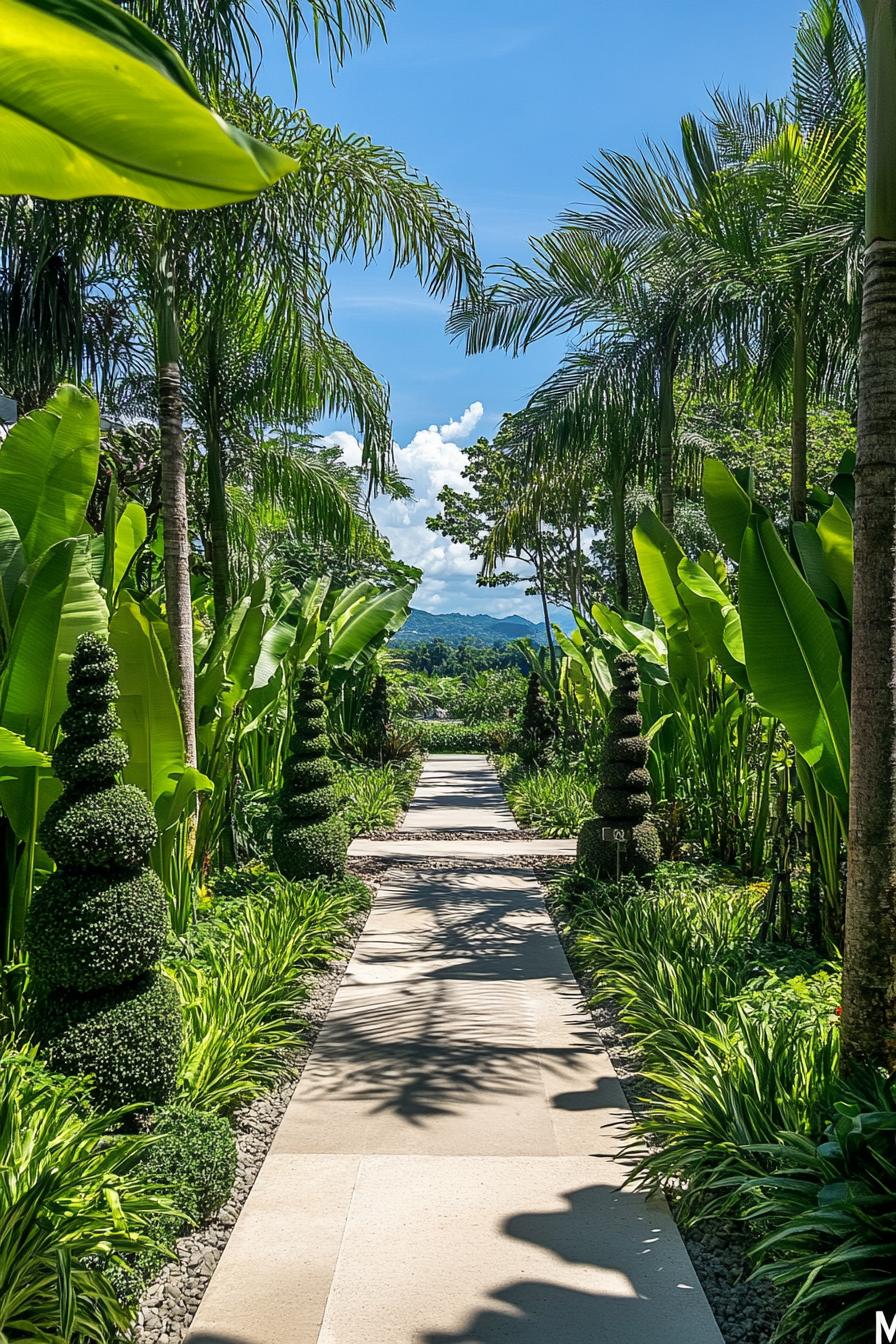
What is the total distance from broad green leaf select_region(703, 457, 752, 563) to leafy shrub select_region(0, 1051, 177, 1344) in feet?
13.6

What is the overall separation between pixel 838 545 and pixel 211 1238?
13.5ft

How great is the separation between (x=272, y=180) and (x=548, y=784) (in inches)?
504

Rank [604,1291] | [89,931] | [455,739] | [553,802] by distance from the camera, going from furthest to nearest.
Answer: [455,739], [553,802], [89,931], [604,1291]

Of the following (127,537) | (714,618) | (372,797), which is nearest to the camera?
(127,537)

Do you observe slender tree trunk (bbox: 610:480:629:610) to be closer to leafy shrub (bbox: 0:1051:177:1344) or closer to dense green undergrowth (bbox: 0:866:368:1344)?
dense green undergrowth (bbox: 0:866:368:1344)

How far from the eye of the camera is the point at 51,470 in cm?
468

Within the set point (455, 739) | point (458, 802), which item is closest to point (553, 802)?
point (458, 802)

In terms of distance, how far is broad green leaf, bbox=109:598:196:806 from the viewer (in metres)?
4.60

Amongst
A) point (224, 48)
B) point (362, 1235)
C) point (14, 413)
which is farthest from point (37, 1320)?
point (224, 48)

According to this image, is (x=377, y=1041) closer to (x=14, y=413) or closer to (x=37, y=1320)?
(x=37, y=1320)

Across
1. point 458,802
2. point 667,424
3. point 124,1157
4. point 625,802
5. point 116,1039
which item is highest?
point 667,424

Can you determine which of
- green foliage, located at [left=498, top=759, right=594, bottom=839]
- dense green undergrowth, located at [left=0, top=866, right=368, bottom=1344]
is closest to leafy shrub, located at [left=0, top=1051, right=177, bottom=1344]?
dense green undergrowth, located at [left=0, top=866, right=368, bottom=1344]

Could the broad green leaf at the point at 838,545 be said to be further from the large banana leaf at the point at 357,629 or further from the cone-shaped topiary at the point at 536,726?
the cone-shaped topiary at the point at 536,726

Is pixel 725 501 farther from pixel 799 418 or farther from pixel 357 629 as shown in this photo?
pixel 357 629
